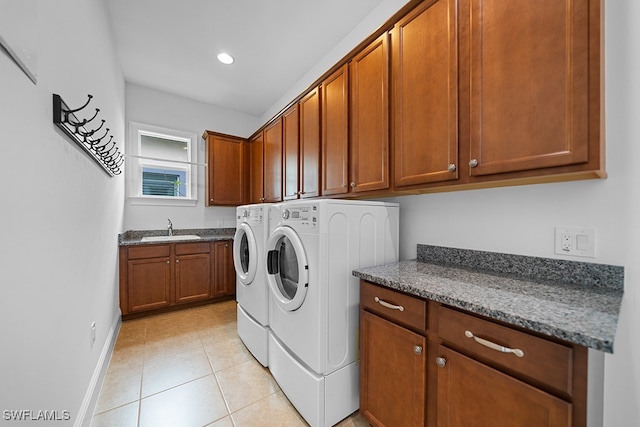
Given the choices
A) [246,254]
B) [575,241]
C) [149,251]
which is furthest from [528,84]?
[149,251]

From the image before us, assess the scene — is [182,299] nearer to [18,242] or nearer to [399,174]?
[18,242]

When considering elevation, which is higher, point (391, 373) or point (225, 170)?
→ point (225, 170)

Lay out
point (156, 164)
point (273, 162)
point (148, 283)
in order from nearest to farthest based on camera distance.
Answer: point (148, 283) < point (273, 162) < point (156, 164)

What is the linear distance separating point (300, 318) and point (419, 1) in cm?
193

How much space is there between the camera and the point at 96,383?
62.0 inches

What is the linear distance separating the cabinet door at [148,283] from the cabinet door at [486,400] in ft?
10.1

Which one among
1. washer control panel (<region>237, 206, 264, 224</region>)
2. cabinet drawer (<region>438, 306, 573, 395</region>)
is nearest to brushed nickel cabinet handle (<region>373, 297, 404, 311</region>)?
cabinet drawer (<region>438, 306, 573, 395</region>)

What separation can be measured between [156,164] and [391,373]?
12.6 feet

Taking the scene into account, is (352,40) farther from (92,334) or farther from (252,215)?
(92,334)

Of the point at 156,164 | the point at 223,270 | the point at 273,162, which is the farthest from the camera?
the point at 156,164

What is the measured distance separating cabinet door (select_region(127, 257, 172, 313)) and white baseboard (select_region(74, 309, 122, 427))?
0.42m

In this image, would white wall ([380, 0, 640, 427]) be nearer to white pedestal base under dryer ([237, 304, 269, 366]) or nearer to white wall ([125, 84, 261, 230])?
white pedestal base under dryer ([237, 304, 269, 366])

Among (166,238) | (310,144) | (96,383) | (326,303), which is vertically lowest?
(96,383)

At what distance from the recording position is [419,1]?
1319 mm
